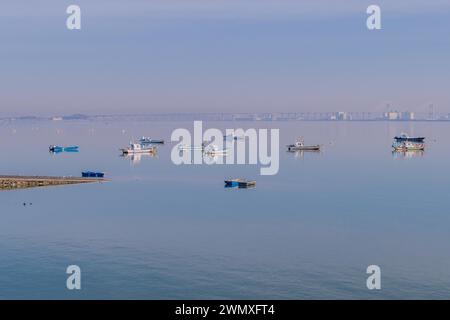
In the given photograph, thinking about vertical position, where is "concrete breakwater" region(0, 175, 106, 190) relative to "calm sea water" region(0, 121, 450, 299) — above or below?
above

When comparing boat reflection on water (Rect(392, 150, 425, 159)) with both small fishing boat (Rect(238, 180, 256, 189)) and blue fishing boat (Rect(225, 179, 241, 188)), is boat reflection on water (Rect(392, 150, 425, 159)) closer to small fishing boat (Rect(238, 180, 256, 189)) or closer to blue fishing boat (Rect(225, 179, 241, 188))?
small fishing boat (Rect(238, 180, 256, 189))

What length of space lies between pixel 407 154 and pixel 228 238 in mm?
133359

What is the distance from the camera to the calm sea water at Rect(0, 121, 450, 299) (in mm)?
47969

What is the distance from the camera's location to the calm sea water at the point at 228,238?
47969 mm

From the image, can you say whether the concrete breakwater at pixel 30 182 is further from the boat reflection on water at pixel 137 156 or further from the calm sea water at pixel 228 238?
the boat reflection on water at pixel 137 156

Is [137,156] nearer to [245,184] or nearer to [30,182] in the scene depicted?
[30,182]

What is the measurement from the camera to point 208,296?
45750mm

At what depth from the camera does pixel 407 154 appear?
186 metres

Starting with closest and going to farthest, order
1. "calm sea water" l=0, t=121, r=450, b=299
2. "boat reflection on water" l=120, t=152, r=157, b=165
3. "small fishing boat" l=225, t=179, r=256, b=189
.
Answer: "calm sea water" l=0, t=121, r=450, b=299
"small fishing boat" l=225, t=179, r=256, b=189
"boat reflection on water" l=120, t=152, r=157, b=165

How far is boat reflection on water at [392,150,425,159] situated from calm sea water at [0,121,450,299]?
6075 centimetres

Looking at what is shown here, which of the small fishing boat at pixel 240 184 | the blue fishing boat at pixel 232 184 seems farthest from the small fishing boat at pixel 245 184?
the blue fishing boat at pixel 232 184

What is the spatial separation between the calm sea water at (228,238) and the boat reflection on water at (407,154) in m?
60.7

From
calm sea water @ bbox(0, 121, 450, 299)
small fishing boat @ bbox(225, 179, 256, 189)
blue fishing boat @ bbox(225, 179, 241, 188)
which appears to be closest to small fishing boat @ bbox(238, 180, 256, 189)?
small fishing boat @ bbox(225, 179, 256, 189)

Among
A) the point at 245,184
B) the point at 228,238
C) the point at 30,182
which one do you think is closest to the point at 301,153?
the point at 245,184
